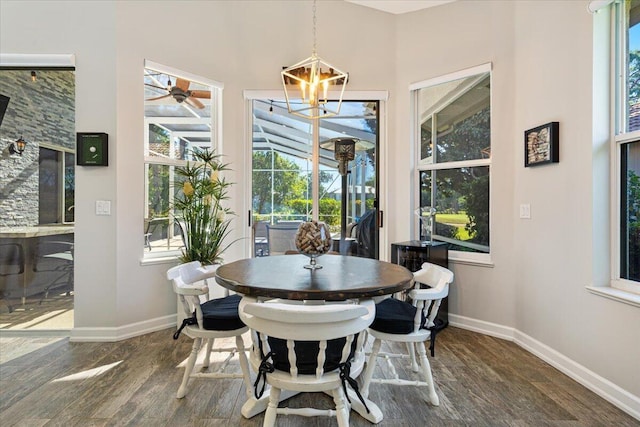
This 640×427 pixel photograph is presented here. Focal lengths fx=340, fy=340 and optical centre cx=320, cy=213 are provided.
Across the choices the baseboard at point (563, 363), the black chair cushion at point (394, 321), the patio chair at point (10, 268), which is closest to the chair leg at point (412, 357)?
the black chair cushion at point (394, 321)

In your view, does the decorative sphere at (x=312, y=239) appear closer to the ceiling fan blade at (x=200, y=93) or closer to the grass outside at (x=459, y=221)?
the grass outside at (x=459, y=221)

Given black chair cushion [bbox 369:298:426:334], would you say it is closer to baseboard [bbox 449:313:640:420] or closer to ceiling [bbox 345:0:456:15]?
baseboard [bbox 449:313:640:420]

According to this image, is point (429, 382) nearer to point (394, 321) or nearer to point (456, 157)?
point (394, 321)

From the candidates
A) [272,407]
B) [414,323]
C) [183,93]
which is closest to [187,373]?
[272,407]

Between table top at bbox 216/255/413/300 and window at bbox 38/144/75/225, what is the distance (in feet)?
6.94

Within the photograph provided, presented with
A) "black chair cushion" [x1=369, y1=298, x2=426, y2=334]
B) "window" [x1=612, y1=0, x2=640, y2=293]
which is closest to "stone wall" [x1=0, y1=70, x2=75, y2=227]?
"black chair cushion" [x1=369, y1=298, x2=426, y2=334]

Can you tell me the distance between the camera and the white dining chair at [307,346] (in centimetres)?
133

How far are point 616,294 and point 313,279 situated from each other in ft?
6.19

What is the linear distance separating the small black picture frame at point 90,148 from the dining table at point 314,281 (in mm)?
1808

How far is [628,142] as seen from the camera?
2.17 meters

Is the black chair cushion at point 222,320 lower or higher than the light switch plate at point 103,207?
lower

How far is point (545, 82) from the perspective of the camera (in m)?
2.75

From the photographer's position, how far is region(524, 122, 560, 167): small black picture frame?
2.60 meters

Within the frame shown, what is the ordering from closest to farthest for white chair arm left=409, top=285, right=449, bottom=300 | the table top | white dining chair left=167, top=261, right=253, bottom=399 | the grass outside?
the table top
white chair arm left=409, top=285, right=449, bottom=300
white dining chair left=167, top=261, right=253, bottom=399
the grass outside
